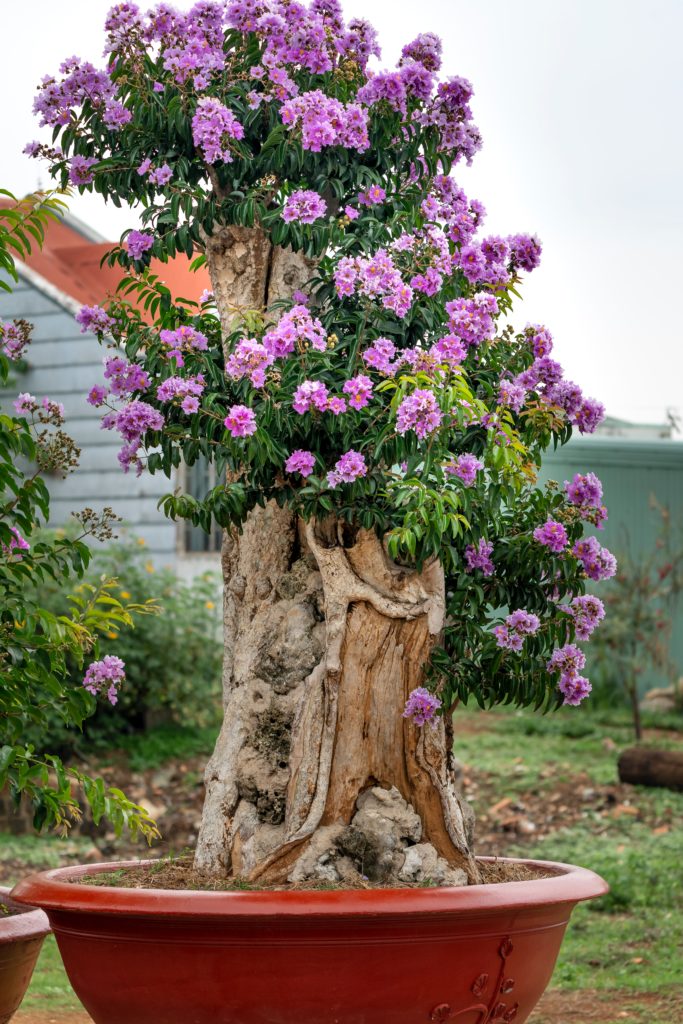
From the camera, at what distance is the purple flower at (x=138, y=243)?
386 centimetres

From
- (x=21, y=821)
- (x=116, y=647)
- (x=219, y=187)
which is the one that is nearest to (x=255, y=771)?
(x=219, y=187)

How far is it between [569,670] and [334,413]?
3.48 feet

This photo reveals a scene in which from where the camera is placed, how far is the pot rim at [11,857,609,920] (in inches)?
114

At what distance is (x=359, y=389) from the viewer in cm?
331

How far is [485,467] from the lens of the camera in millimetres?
3580

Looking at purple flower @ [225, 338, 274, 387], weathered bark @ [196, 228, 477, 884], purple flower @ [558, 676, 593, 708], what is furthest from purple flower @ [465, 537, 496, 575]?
purple flower @ [225, 338, 274, 387]

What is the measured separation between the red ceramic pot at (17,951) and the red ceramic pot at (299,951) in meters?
0.46

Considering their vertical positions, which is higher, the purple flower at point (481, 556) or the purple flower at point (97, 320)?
the purple flower at point (97, 320)

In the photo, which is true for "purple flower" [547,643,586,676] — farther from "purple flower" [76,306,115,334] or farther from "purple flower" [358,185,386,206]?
"purple flower" [76,306,115,334]

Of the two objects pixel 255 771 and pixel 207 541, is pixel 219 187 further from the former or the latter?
pixel 207 541

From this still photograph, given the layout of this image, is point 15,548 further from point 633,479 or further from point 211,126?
point 633,479

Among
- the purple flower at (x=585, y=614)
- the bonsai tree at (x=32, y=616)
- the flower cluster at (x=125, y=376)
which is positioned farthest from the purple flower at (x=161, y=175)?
the purple flower at (x=585, y=614)

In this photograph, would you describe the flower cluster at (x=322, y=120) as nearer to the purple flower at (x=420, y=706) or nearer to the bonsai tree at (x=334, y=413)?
the bonsai tree at (x=334, y=413)

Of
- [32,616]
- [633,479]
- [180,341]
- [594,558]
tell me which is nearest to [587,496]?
[594,558]
